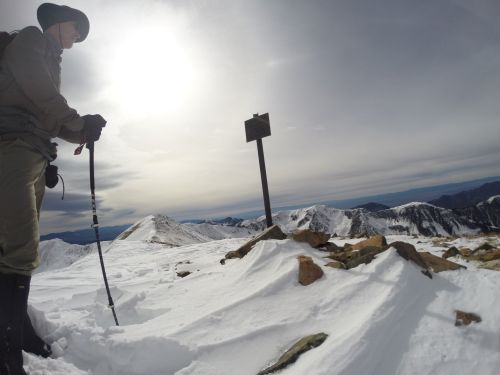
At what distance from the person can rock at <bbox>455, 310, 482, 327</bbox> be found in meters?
4.12

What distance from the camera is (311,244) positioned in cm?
631

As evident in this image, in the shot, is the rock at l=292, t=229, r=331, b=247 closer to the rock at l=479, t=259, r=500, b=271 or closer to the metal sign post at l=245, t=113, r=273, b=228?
the rock at l=479, t=259, r=500, b=271

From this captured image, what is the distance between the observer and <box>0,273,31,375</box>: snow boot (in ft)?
8.46

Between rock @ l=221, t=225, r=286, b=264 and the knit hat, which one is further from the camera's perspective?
rock @ l=221, t=225, r=286, b=264

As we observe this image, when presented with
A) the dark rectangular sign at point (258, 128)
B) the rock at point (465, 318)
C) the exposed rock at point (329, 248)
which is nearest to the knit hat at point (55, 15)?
the rock at point (465, 318)

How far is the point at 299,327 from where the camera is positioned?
3422mm

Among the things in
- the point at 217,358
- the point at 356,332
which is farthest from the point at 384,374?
the point at 217,358

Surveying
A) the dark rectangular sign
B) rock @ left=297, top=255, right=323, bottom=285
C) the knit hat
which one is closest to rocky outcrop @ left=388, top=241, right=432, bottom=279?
rock @ left=297, top=255, right=323, bottom=285

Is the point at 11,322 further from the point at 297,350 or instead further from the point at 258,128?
the point at 258,128

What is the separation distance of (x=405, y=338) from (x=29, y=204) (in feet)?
12.4

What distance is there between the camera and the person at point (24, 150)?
2.67m

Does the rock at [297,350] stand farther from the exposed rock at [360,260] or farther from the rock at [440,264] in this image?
the rock at [440,264]

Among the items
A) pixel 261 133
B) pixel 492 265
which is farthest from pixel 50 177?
pixel 261 133

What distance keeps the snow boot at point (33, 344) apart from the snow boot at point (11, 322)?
67 cm
